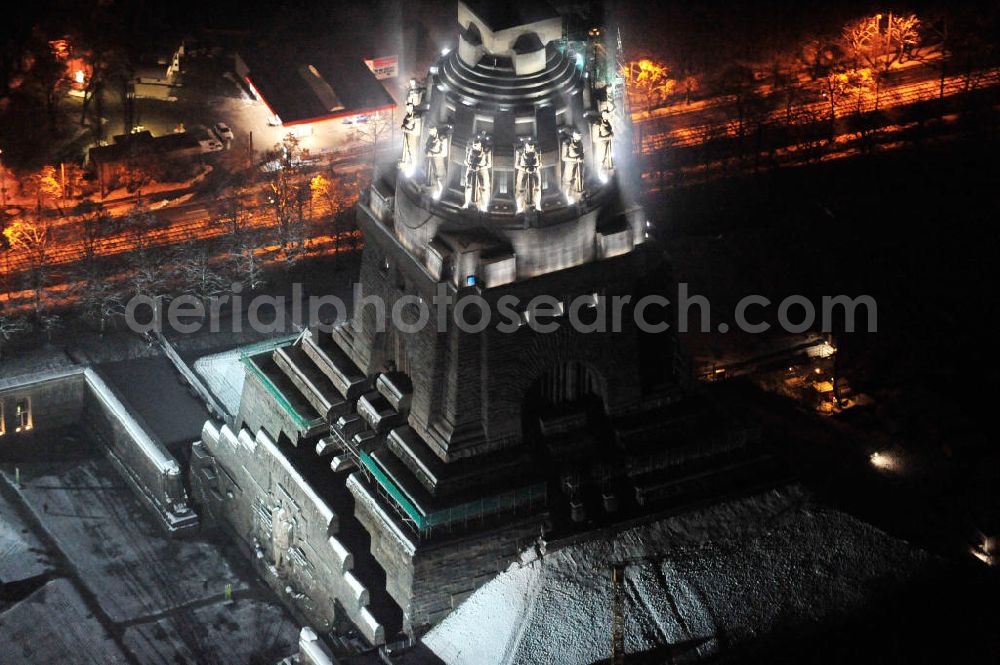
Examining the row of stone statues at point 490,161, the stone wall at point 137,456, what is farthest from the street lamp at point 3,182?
the row of stone statues at point 490,161

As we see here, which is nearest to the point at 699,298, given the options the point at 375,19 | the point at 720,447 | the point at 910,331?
the point at 910,331

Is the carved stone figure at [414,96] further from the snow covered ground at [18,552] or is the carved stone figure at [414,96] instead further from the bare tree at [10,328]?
the bare tree at [10,328]

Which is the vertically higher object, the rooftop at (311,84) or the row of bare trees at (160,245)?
the rooftop at (311,84)

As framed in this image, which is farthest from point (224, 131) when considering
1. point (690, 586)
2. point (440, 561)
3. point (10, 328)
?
point (690, 586)

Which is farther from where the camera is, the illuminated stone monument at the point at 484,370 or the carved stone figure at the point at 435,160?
the carved stone figure at the point at 435,160

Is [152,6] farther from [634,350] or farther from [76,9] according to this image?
[634,350]

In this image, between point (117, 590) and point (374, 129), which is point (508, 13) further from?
point (374, 129)

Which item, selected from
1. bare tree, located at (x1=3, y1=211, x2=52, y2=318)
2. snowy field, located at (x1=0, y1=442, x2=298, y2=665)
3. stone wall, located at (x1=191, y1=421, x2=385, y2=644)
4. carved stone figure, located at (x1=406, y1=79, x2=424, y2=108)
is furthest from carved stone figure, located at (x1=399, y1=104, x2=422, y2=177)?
bare tree, located at (x1=3, y1=211, x2=52, y2=318)
